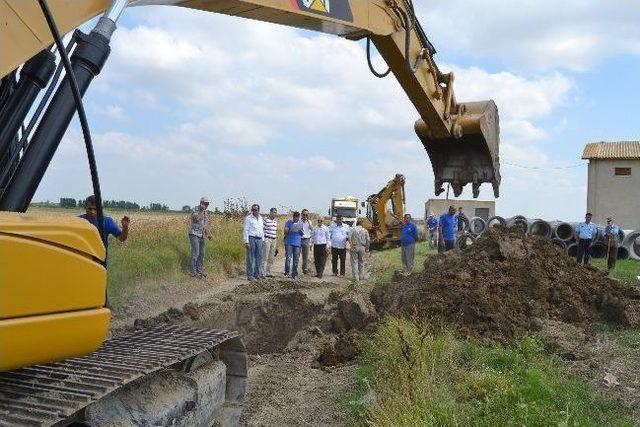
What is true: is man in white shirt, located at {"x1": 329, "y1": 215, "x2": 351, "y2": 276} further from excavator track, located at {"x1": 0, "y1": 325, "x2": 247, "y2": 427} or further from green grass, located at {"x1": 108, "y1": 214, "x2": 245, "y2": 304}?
excavator track, located at {"x1": 0, "y1": 325, "x2": 247, "y2": 427}

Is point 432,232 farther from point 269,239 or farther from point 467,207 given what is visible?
point 269,239

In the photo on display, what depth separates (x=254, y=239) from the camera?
51.2ft

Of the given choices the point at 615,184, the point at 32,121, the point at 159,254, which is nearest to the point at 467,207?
the point at 615,184

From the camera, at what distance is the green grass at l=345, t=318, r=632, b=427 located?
16.9 feet

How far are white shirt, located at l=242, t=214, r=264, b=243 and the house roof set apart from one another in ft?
82.9

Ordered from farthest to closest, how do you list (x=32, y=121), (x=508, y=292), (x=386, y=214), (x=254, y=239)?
1. (x=386, y=214)
2. (x=254, y=239)
3. (x=508, y=292)
4. (x=32, y=121)

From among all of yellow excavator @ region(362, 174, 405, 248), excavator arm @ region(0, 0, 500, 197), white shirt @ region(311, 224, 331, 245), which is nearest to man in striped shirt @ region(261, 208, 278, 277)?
white shirt @ region(311, 224, 331, 245)

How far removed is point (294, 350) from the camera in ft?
30.6

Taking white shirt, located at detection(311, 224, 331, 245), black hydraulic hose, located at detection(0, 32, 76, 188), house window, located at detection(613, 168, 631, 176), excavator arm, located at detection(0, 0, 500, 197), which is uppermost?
house window, located at detection(613, 168, 631, 176)

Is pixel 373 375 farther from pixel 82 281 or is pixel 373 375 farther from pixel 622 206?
pixel 622 206

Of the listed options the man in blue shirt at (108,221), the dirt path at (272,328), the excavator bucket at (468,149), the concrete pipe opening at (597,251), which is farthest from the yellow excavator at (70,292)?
the concrete pipe opening at (597,251)

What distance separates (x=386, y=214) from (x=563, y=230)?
750 centimetres

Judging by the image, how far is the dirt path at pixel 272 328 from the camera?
648cm

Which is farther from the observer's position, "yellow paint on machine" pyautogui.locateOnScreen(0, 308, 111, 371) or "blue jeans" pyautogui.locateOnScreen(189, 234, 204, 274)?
"blue jeans" pyautogui.locateOnScreen(189, 234, 204, 274)
